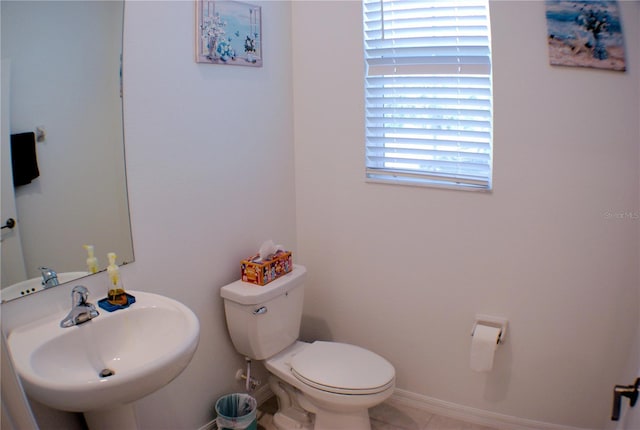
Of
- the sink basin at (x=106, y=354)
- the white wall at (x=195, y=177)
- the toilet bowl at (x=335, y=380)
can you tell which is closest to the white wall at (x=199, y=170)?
the white wall at (x=195, y=177)

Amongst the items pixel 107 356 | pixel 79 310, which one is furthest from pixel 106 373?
pixel 79 310

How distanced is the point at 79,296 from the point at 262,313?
0.76 meters

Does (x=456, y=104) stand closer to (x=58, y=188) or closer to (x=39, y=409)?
(x=58, y=188)

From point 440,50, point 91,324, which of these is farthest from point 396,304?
point 91,324

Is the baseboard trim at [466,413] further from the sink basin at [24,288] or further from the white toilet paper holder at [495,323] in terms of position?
the sink basin at [24,288]

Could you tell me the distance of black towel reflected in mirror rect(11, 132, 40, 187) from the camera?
53.5 inches

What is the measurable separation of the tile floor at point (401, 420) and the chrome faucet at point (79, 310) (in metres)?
1.14

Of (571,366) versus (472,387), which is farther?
(472,387)

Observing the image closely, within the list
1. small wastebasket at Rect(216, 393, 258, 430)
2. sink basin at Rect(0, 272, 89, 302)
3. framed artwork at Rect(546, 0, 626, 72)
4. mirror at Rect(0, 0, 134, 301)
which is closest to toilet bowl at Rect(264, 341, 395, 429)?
small wastebasket at Rect(216, 393, 258, 430)

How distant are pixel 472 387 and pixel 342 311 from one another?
2.42 ft

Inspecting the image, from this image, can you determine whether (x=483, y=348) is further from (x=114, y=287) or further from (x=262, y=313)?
(x=114, y=287)

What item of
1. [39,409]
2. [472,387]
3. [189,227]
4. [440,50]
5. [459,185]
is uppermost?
[440,50]

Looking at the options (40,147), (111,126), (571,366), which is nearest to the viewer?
(40,147)

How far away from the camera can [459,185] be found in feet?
6.76
